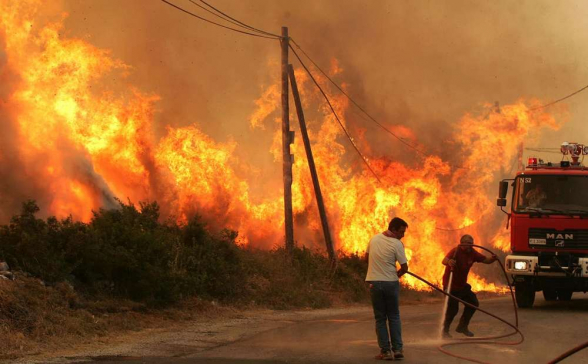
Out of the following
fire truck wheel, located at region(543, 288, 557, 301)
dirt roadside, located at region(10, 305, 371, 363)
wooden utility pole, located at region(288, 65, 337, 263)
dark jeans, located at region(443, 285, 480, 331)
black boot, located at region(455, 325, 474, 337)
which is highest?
wooden utility pole, located at region(288, 65, 337, 263)

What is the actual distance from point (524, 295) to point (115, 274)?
29.1 ft

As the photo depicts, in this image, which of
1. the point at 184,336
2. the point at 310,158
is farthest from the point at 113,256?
the point at 310,158

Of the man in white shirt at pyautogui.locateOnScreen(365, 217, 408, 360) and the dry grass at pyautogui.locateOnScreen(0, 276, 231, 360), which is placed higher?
the man in white shirt at pyautogui.locateOnScreen(365, 217, 408, 360)

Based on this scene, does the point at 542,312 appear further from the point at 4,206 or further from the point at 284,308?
the point at 4,206

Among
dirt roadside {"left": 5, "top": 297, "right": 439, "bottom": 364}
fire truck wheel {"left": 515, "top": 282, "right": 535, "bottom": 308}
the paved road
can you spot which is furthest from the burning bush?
fire truck wheel {"left": 515, "top": 282, "right": 535, "bottom": 308}

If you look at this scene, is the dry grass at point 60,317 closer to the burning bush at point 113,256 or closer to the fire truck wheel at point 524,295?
the burning bush at point 113,256

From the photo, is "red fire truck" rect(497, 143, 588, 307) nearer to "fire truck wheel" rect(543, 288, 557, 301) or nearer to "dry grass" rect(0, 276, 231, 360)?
"fire truck wheel" rect(543, 288, 557, 301)

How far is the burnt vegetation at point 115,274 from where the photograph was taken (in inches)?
495

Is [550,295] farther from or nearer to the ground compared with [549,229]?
nearer to the ground

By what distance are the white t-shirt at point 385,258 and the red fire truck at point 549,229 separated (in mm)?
7580

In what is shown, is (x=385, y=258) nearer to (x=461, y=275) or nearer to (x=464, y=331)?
(x=461, y=275)

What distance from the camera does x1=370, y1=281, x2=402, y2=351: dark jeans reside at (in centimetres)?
1068

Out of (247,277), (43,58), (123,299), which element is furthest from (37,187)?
(123,299)

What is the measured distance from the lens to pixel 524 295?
18562mm
